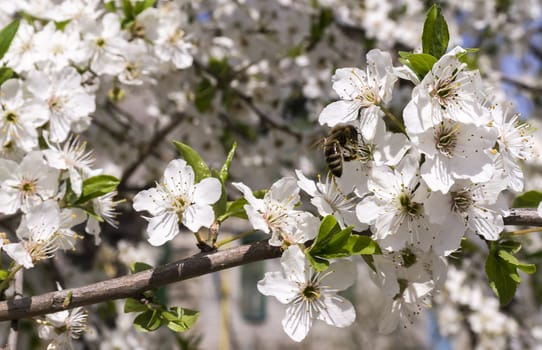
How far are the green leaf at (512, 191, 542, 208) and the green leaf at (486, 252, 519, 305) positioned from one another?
23cm

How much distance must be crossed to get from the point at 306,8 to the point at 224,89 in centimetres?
67

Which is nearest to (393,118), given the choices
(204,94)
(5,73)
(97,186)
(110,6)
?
(97,186)

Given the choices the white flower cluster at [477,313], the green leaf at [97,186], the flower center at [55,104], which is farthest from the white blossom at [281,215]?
the white flower cluster at [477,313]

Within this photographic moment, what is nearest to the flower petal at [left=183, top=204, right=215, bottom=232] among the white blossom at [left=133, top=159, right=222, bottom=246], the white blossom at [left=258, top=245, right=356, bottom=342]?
the white blossom at [left=133, top=159, right=222, bottom=246]

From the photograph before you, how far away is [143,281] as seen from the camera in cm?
123

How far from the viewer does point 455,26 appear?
497 cm

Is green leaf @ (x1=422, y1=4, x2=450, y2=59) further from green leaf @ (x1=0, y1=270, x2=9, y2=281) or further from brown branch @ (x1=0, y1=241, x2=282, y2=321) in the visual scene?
green leaf @ (x1=0, y1=270, x2=9, y2=281)

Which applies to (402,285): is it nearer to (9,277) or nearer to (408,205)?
(408,205)

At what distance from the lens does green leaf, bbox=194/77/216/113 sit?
8.95 ft

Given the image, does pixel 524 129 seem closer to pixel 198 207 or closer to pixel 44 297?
pixel 198 207

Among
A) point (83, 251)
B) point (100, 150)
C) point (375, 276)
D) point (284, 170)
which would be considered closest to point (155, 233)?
point (375, 276)

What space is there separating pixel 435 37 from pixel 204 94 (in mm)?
1555

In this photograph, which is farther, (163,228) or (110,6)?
(110,6)

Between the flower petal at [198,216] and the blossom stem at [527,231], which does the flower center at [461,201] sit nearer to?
the blossom stem at [527,231]
